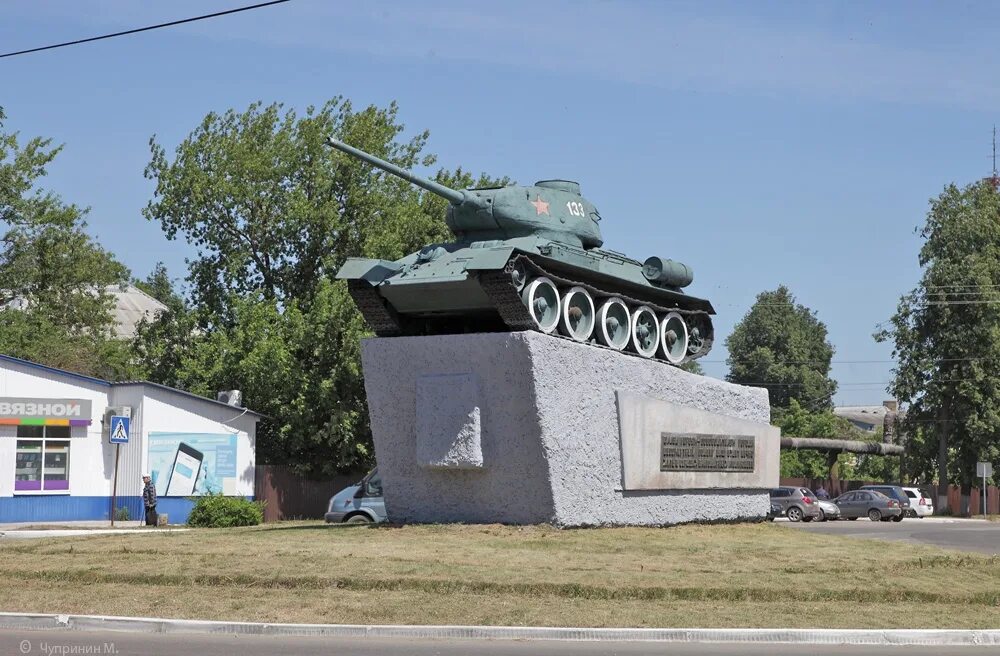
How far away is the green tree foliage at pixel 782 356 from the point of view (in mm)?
94000

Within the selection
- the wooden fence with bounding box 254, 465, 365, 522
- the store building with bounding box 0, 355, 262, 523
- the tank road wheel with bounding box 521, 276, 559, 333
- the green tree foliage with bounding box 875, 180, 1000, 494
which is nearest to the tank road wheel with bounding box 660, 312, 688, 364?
the tank road wheel with bounding box 521, 276, 559, 333

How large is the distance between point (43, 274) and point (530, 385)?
34.9 m

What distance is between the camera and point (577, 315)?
22391 mm

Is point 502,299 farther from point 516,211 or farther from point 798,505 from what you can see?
point 798,505

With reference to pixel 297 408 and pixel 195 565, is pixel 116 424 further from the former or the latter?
pixel 195 565

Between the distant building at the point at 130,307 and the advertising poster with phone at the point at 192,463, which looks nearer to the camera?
the advertising poster with phone at the point at 192,463

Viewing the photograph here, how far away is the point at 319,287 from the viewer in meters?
41.3

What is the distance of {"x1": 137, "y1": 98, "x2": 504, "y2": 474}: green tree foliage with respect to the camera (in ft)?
137

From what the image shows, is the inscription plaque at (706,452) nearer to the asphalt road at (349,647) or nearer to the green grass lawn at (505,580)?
the green grass lawn at (505,580)

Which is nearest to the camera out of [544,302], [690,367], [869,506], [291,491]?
[544,302]

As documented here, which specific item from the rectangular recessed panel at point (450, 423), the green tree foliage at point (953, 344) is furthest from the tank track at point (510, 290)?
the green tree foliage at point (953, 344)

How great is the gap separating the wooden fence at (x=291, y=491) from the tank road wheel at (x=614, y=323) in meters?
18.5

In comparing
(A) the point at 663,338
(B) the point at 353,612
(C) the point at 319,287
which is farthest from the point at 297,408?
(B) the point at 353,612

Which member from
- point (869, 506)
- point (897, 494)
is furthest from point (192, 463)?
point (897, 494)
